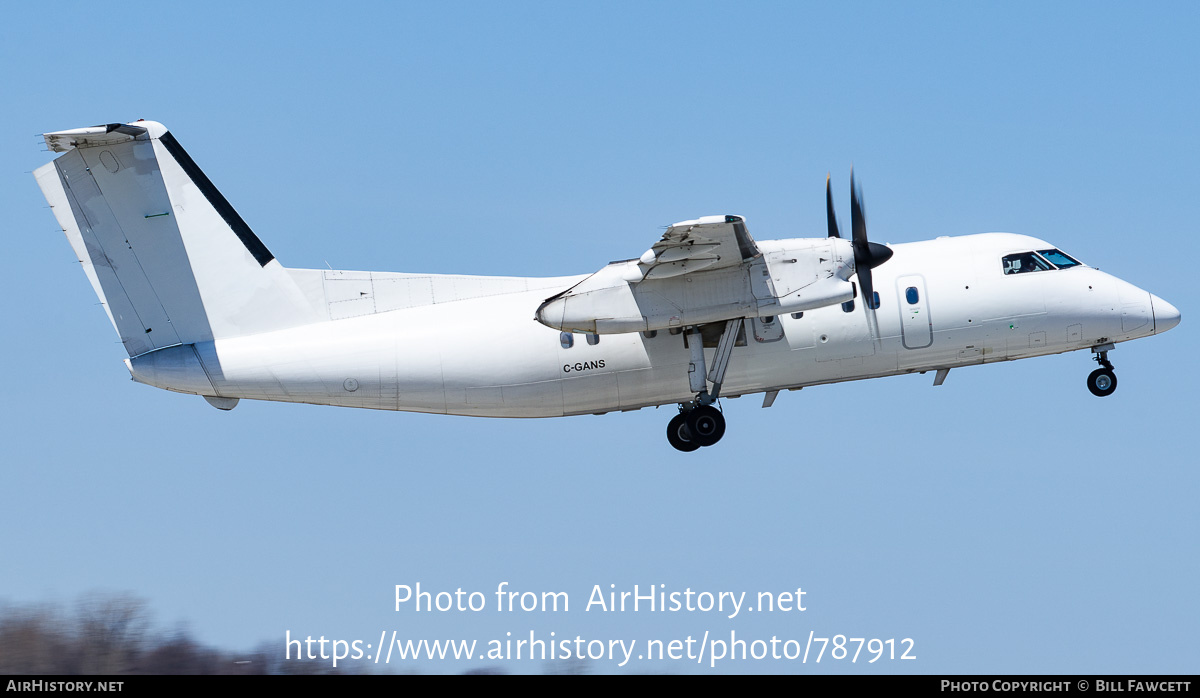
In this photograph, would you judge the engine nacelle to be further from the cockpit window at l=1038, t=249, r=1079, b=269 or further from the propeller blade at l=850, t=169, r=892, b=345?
the cockpit window at l=1038, t=249, r=1079, b=269

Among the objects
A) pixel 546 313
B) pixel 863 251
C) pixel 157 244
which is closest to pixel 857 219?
pixel 863 251

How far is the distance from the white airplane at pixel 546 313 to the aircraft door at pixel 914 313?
2 centimetres

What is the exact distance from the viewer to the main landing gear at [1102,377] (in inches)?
794

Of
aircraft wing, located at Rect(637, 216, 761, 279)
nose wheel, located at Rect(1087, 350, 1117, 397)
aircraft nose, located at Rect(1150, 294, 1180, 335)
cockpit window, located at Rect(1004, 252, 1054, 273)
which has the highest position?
aircraft wing, located at Rect(637, 216, 761, 279)

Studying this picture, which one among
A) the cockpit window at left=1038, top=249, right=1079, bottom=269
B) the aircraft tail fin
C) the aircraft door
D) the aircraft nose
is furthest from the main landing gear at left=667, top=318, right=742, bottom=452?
the aircraft nose

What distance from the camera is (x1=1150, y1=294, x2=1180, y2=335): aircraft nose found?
1988 cm

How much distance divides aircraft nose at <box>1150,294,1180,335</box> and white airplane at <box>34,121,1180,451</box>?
0.58 ft

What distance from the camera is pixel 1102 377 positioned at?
20188mm

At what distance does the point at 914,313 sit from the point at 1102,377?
364 cm

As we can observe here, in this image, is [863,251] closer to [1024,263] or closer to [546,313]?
[1024,263]

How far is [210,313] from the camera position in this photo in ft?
61.0
